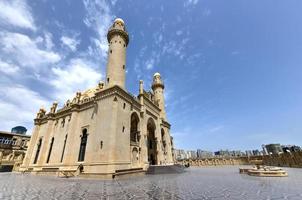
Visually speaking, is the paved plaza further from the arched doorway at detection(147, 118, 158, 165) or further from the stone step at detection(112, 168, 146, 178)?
the arched doorway at detection(147, 118, 158, 165)

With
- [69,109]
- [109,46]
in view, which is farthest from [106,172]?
[109,46]

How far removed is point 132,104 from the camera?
23.9 meters

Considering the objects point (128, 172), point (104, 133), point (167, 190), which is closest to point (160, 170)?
point (128, 172)

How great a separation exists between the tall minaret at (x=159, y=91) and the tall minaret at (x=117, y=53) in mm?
15557

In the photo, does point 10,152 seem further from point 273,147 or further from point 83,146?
point 273,147

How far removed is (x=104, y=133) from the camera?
739 inches

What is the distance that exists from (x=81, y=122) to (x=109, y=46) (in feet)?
41.9

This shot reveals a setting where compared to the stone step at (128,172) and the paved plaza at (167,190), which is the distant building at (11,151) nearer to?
the stone step at (128,172)

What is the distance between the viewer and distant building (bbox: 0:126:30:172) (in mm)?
38750

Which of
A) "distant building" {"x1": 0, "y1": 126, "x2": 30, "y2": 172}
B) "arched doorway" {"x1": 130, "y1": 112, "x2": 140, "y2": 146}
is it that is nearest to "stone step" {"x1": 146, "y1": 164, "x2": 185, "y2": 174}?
"arched doorway" {"x1": 130, "y1": 112, "x2": 140, "y2": 146}

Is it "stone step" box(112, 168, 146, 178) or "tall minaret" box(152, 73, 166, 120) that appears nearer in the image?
"stone step" box(112, 168, 146, 178)

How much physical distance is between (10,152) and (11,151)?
0.28 metres

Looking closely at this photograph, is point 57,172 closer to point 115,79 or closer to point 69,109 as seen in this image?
point 69,109

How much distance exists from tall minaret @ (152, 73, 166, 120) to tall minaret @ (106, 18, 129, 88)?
612 inches
